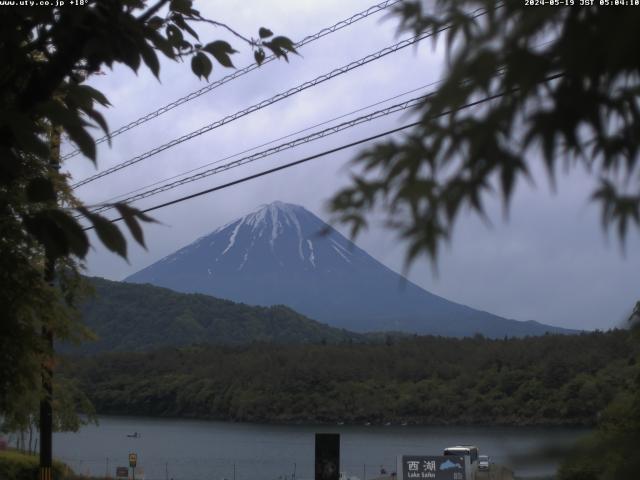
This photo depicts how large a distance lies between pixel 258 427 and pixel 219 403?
11.4 feet

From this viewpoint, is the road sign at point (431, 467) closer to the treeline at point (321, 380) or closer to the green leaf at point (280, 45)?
the treeline at point (321, 380)

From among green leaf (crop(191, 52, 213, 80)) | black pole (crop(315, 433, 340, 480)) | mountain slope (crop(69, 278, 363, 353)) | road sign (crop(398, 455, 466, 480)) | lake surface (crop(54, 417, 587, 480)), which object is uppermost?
mountain slope (crop(69, 278, 363, 353))

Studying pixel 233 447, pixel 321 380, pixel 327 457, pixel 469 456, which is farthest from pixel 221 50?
pixel 321 380

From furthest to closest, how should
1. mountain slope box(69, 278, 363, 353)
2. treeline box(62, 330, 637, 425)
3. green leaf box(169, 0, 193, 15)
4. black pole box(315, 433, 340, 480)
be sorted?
mountain slope box(69, 278, 363, 353)
treeline box(62, 330, 637, 425)
black pole box(315, 433, 340, 480)
green leaf box(169, 0, 193, 15)

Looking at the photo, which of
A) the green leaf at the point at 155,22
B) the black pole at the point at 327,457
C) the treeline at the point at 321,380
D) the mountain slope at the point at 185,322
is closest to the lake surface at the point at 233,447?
the treeline at the point at 321,380

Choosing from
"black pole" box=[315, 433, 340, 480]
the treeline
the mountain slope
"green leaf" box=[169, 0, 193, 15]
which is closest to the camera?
"green leaf" box=[169, 0, 193, 15]

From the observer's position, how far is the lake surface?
42.5 metres

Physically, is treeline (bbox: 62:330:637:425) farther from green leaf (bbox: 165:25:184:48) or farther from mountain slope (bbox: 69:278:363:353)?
green leaf (bbox: 165:25:184:48)

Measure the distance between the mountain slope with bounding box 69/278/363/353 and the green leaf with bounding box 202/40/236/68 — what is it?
62491mm

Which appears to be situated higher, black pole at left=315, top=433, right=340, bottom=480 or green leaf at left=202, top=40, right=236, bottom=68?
green leaf at left=202, top=40, right=236, bottom=68

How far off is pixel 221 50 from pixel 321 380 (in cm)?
5666

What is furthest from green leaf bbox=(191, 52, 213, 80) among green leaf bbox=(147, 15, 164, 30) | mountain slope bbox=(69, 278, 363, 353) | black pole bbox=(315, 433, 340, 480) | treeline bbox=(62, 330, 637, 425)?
mountain slope bbox=(69, 278, 363, 353)

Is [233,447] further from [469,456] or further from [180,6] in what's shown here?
[180,6]

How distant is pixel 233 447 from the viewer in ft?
179
